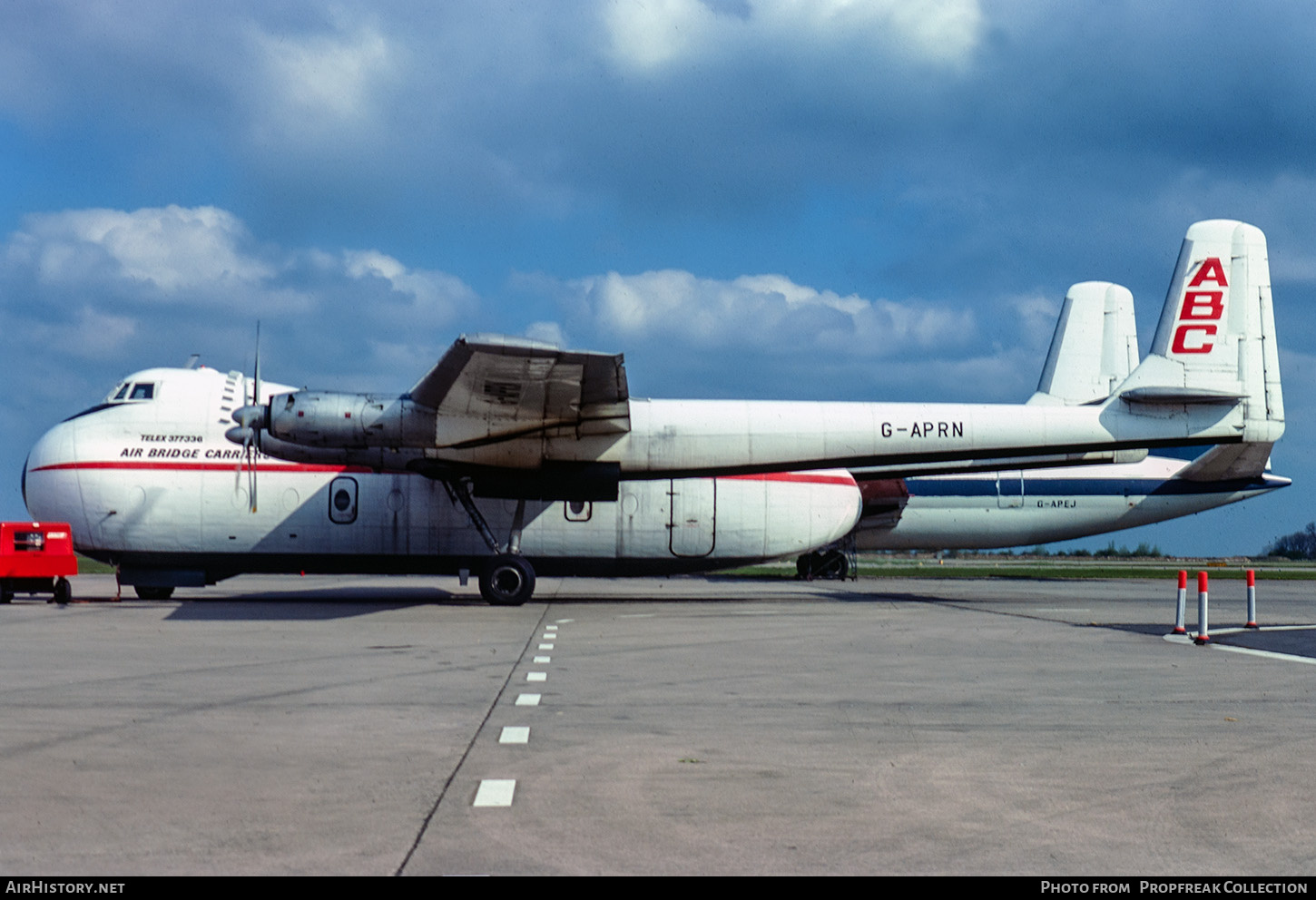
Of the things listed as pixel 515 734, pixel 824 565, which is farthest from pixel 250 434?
pixel 824 565

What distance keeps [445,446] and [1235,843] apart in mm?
16531

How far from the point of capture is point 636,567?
23391mm

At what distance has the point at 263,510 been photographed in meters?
22.5

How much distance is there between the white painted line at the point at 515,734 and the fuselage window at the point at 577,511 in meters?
14.5

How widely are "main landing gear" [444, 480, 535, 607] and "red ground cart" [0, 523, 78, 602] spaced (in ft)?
25.2

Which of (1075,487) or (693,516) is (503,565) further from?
(1075,487)

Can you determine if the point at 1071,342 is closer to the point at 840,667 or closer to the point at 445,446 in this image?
the point at 445,446

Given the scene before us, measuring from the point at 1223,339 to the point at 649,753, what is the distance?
18.6 meters

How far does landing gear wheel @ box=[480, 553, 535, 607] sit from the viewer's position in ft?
72.1

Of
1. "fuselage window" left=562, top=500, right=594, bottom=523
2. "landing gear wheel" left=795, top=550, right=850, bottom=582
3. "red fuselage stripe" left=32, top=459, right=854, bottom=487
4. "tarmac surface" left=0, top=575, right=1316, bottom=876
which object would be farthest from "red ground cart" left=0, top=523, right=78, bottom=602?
"landing gear wheel" left=795, top=550, right=850, bottom=582

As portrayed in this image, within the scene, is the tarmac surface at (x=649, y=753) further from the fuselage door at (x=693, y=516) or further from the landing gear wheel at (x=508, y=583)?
the fuselage door at (x=693, y=516)

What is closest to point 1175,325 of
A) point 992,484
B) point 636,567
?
point 636,567

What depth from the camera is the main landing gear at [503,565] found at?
22.0m

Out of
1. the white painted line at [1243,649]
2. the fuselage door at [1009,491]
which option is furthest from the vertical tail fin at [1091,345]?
the white painted line at [1243,649]
